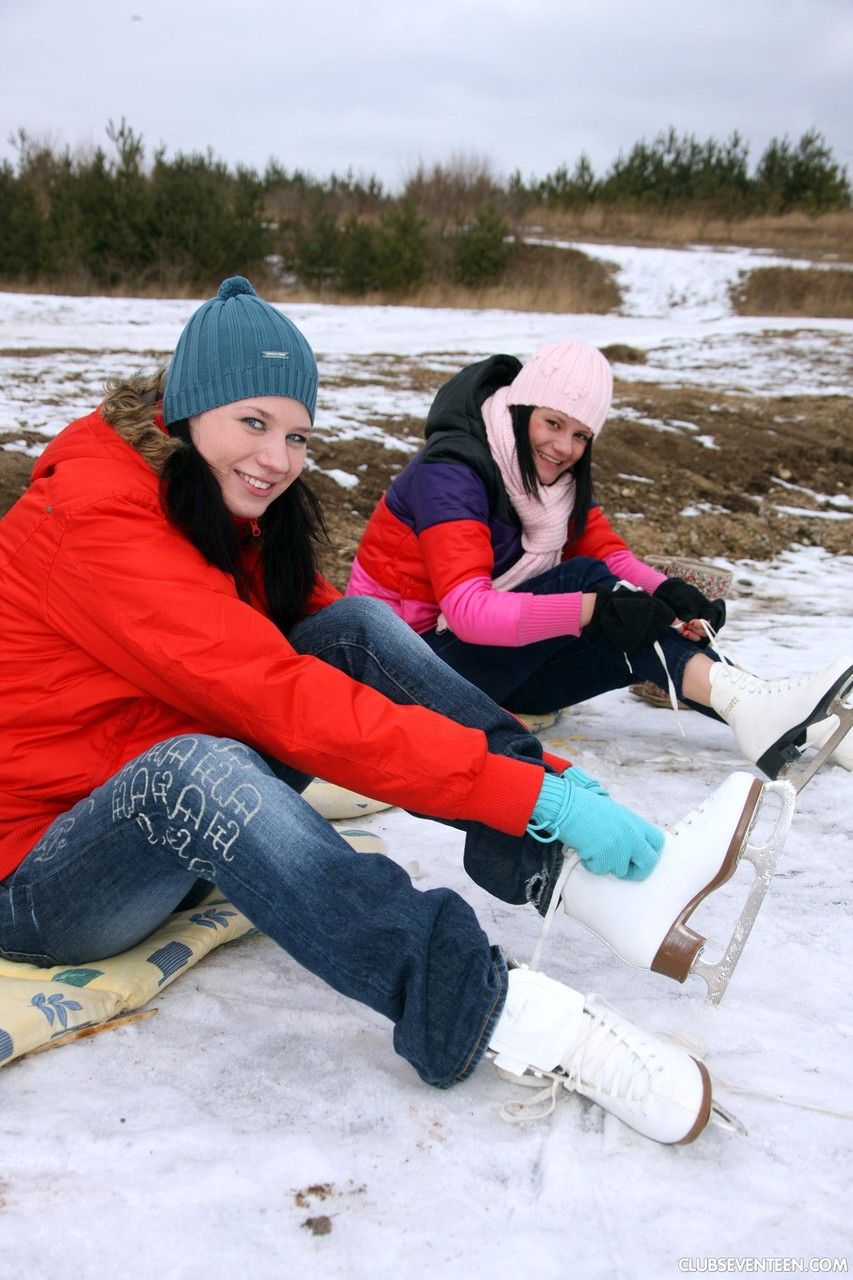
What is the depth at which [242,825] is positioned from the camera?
1.44 metres

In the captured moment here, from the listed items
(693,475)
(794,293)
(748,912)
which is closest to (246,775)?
(748,912)

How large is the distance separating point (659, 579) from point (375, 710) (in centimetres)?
156

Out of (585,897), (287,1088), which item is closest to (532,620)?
(585,897)

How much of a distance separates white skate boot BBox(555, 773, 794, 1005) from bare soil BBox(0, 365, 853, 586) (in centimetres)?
254

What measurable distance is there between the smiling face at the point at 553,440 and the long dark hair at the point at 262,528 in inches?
31.2

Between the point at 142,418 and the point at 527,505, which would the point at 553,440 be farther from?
the point at 142,418

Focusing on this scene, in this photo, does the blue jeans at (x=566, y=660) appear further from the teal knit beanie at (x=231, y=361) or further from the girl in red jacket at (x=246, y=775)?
the teal knit beanie at (x=231, y=361)

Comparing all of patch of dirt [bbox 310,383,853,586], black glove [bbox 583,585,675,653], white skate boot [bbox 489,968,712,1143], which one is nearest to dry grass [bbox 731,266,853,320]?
patch of dirt [bbox 310,383,853,586]

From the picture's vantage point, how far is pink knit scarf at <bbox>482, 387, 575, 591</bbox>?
2.73 metres

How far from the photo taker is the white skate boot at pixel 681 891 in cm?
163

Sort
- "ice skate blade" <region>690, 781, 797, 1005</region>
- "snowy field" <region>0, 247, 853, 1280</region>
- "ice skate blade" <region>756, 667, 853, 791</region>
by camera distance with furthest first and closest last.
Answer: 1. "ice skate blade" <region>756, 667, 853, 791</region>
2. "ice skate blade" <region>690, 781, 797, 1005</region>
3. "snowy field" <region>0, 247, 853, 1280</region>

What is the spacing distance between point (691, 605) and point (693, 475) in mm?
3447

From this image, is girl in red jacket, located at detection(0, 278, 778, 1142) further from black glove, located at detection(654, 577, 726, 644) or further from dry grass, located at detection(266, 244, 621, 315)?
dry grass, located at detection(266, 244, 621, 315)

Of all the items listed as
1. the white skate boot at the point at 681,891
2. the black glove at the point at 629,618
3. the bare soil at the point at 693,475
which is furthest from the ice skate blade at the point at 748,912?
the bare soil at the point at 693,475
